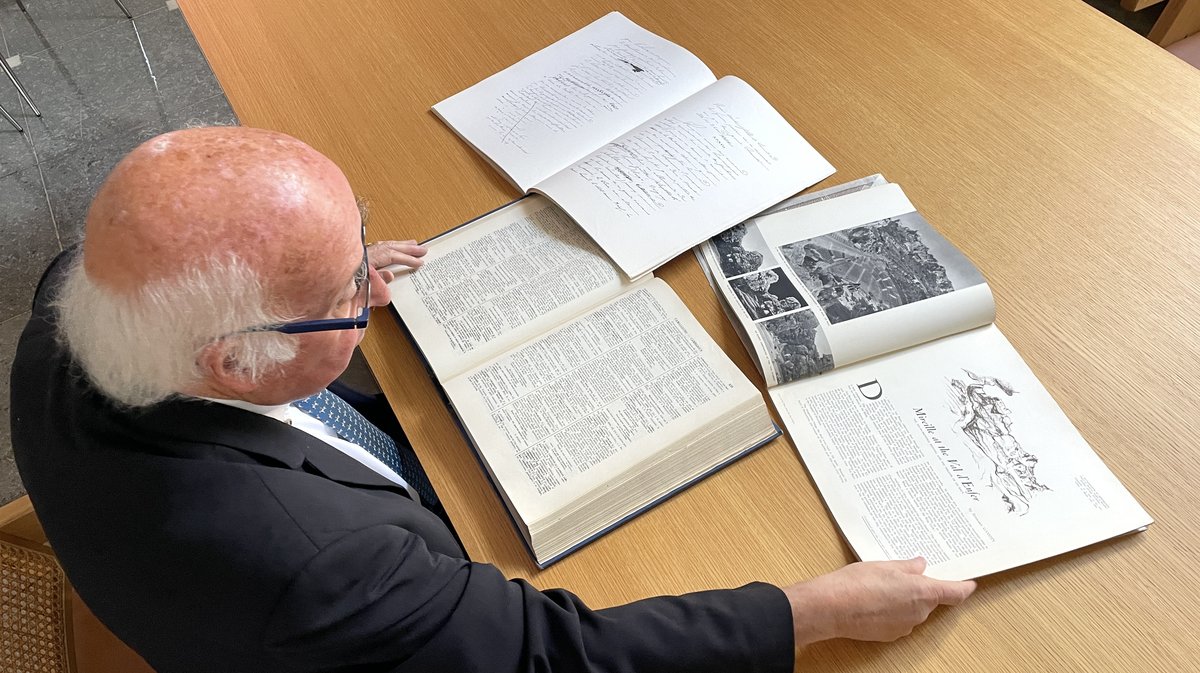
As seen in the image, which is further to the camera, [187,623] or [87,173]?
[87,173]

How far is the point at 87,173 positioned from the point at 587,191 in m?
1.98

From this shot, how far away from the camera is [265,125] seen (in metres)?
1.30

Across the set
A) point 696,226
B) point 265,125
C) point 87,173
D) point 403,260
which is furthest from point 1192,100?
point 87,173

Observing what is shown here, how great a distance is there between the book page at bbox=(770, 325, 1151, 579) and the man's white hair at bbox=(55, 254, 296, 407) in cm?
58

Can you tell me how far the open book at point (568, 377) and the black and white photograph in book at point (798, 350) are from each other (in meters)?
0.05

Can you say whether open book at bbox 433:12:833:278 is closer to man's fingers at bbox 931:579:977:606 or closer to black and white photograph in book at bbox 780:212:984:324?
black and white photograph in book at bbox 780:212:984:324

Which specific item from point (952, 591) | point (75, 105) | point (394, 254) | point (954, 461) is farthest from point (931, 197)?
point (75, 105)

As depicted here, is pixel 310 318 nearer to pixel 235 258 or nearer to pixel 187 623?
pixel 235 258

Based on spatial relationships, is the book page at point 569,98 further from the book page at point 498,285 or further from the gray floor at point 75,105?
the gray floor at point 75,105

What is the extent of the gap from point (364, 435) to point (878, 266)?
2.34 feet

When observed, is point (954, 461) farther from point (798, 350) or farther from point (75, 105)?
point (75, 105)

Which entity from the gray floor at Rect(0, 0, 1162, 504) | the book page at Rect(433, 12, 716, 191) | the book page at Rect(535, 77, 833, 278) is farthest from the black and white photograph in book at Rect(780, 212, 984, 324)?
the gray floor at Rect(0, 0, 1162, 504)

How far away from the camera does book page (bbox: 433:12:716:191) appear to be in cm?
122

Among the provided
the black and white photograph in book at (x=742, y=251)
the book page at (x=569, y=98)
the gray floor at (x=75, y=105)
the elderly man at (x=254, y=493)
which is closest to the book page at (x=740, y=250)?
the black and white photograph in book at (x=742, y=251)
